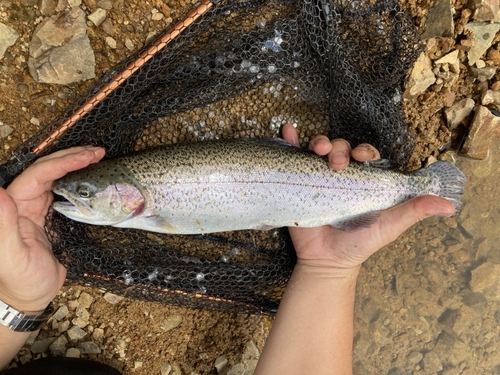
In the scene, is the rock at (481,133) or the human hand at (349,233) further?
the rock at (481,133)

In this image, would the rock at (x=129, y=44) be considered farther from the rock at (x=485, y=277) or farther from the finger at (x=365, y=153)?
the rock at (x=485, y=277)

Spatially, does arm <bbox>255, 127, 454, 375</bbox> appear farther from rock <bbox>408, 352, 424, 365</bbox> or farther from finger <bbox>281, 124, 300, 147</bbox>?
rock <bbox>408, 352, 424, 365</bbox>

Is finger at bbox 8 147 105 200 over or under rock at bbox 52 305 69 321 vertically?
over

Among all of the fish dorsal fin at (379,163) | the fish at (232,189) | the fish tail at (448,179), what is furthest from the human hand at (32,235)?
the fish tail at (448,179)

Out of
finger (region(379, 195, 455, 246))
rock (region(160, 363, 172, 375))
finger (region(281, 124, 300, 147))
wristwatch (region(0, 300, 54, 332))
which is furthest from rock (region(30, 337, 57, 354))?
finger (region(379, 195, 455, 246))

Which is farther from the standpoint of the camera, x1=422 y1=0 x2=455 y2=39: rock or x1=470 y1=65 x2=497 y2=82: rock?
x1=470 y1=65 x2=497 y2=82: rock

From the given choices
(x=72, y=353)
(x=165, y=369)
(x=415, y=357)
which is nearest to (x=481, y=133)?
(x=415, y=357)

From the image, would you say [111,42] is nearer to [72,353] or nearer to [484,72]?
[72,353]

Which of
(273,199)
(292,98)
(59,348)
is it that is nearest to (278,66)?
(292,98)
